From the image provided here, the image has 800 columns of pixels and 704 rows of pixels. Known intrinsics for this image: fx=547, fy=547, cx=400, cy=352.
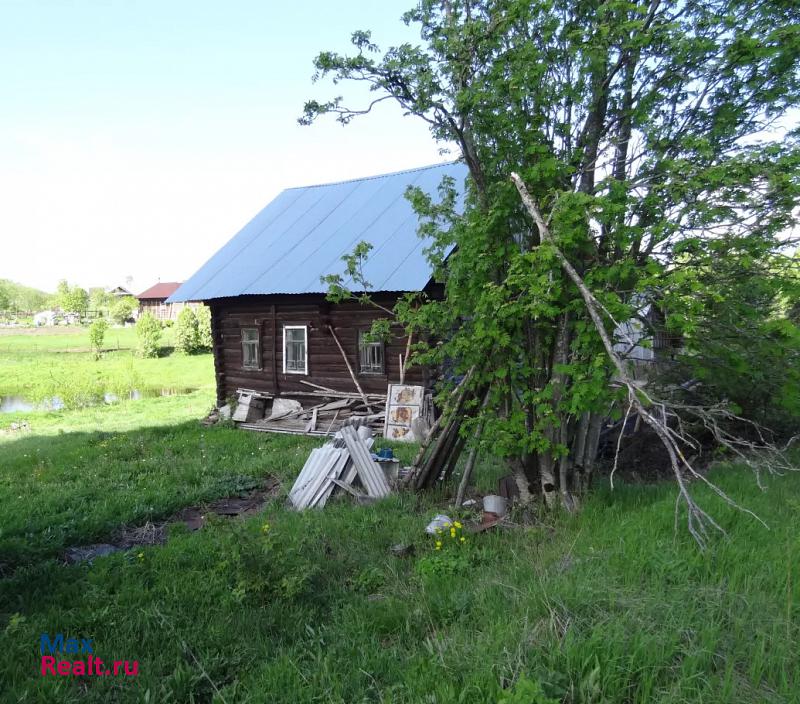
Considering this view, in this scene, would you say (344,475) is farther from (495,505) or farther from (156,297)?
(156,297)

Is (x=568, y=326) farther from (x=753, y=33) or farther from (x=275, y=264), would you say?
(x=275, y=264)

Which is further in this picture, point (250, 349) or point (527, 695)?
point (250, 349)

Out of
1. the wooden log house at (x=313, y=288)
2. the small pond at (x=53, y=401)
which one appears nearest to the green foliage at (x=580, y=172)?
the wooden log house at (x=313, y=288)

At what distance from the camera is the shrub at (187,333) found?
3594 cm

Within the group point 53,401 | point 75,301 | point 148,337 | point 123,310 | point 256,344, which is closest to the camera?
point 256,344

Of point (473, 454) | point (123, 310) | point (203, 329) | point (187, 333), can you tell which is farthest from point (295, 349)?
point (123, 310)

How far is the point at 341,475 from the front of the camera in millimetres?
7160

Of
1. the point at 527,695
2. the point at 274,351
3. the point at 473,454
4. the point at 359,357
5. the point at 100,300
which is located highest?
the point at 100,300

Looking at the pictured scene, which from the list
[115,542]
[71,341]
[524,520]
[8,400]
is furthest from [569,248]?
[71,341]

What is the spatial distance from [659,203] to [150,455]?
9223mm

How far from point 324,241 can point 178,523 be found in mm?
9074

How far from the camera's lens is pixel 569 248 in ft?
16.9

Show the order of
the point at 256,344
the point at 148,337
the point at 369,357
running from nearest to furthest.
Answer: the point at 369,357 < the point at 256,344 < the point at 148,337

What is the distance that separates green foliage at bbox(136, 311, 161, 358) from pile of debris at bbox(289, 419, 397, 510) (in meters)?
32.5
